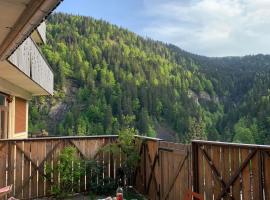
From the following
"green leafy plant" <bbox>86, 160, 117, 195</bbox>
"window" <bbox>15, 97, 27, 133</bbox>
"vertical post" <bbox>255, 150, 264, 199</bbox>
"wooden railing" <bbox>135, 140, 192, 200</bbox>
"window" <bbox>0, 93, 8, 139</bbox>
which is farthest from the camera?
"window" <bbox>15, 97, 27, 133</bbox>

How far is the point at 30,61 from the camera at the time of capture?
440 inches

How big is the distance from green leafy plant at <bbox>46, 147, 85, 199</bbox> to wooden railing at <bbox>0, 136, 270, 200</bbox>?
0.62ft

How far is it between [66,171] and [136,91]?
273 feet

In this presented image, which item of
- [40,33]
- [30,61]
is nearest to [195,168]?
[30,61]

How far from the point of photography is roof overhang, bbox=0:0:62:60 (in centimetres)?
405

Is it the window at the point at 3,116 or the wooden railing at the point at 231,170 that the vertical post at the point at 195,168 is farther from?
the window at the point at 3,116

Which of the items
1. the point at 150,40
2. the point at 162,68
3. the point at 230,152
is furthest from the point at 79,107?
the point at 230,152

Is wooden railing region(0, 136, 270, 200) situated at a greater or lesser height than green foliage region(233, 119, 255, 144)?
greater

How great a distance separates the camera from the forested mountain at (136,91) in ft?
254

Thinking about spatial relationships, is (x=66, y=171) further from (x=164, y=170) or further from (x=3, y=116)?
(x=3, y=116)

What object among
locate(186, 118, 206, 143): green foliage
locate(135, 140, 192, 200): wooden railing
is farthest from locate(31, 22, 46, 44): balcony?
locate(186, 118, 206, 143): green foliage

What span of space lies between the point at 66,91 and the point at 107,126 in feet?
50.5

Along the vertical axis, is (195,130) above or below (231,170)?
below

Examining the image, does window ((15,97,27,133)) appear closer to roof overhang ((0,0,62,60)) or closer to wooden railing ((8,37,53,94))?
wooden railing ((8,37,53,94))
